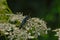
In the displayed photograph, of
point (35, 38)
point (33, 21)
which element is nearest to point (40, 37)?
point (35, 38)

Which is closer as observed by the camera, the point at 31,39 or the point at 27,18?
the point at 31,39

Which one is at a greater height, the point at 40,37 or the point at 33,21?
→ the point at 33,21

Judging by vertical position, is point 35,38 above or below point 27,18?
below

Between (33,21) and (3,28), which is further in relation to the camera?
(33,21)

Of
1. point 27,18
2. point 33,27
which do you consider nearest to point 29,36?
point 33,27

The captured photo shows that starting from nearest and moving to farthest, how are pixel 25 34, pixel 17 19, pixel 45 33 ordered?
pixel 25 34
pixel 45 33
pixel 17 19

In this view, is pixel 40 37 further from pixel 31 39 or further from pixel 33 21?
pixel 33 21

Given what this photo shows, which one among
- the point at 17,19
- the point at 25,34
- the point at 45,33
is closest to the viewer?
the point at 25,34

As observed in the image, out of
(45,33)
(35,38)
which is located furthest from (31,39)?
(45,33)

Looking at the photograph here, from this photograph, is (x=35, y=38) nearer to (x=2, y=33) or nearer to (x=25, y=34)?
(x=25, y=34)
